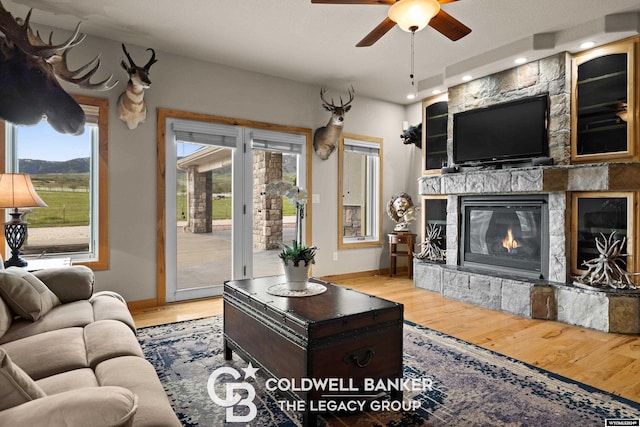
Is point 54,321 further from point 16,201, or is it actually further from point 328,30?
point 328,30

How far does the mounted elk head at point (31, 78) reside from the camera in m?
2.72

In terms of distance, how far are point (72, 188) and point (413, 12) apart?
11.7ft

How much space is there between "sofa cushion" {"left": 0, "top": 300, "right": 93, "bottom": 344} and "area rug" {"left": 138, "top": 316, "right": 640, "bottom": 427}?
0.63 meters

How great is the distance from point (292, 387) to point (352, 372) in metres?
0.32

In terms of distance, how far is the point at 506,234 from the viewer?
14.8 feet

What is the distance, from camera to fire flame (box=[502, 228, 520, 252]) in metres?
4.41

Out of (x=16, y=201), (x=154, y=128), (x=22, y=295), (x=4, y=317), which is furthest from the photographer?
(x=154, y=128)

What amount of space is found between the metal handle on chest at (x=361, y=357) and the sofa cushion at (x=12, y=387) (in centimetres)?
133

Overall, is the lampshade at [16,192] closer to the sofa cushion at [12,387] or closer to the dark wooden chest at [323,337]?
the dark wooden chest at [323,337]

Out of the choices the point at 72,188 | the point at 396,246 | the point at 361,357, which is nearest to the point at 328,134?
the point at 396,246

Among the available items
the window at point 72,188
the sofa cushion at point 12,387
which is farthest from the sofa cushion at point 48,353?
the window at point 72,188

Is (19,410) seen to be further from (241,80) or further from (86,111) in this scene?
(241,80)

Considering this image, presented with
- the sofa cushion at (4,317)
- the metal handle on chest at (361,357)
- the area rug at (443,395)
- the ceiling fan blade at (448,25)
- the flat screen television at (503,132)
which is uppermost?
the ceiling fan blade at (448,25)

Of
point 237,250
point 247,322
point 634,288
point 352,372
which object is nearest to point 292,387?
point 352,372
